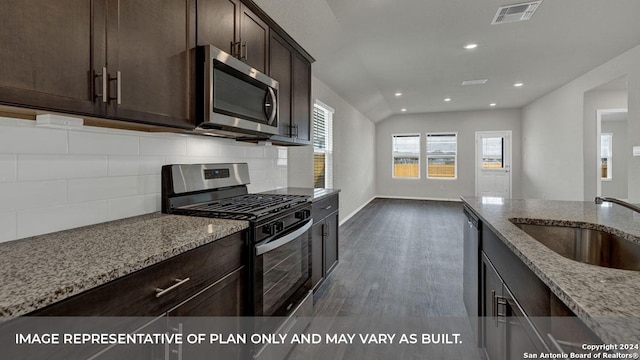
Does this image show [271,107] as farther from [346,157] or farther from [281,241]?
[346,157]

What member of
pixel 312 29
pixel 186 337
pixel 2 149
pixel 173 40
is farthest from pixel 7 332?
pixel 312 29

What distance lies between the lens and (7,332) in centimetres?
64

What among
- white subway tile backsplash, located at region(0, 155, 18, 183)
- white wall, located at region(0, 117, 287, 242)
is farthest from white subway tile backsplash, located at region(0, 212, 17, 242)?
white subway tile backsplash, located at region(0, 155, 18, 183)

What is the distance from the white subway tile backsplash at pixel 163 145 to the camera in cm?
166

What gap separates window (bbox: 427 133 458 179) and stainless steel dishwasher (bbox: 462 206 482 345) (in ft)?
23.7

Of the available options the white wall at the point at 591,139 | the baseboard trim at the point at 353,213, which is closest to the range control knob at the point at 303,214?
the baseboard trim at the point at 353,213

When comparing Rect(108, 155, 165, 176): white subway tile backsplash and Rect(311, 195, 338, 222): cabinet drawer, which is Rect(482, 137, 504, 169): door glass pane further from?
Rect(108, 155, 165, 176): white subway tile backsplash

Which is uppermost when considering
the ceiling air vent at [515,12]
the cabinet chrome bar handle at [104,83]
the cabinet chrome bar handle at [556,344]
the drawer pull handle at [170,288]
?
the ceiling air vent at [515,12]

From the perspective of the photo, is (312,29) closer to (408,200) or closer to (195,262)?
(195,262)

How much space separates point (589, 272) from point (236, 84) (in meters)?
1.79

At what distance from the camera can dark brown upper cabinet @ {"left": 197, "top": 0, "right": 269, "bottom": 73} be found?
5.32 feet

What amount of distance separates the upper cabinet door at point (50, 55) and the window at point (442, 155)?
29.9 ft

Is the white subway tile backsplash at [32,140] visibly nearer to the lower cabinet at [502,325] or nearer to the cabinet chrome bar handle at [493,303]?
the lower cabinet at [502,325]

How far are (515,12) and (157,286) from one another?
3647 mm
